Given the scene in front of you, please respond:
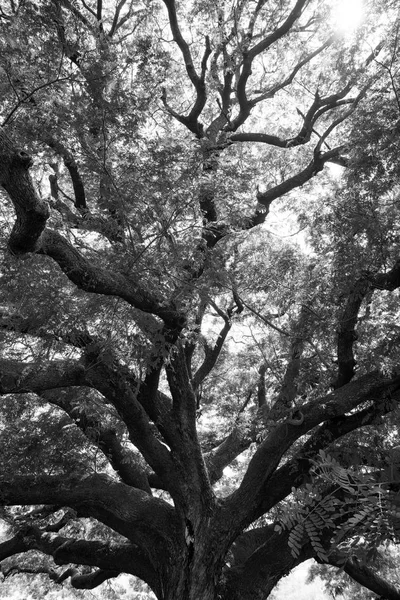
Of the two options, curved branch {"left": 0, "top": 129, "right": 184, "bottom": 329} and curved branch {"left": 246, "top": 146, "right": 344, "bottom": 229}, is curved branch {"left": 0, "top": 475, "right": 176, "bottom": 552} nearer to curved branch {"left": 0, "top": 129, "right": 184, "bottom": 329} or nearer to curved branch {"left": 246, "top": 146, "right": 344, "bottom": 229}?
curved branch {"left": 0, "top": 129, "right": 184, "bottom": 329}

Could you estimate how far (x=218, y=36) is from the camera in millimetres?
8008

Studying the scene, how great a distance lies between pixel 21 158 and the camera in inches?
142

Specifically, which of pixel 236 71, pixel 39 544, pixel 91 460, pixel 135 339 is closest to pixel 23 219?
pixel 135 339

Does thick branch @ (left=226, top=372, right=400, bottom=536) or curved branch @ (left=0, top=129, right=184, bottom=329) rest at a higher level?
curved branch @ (left=0, top=129, right=184, bottom=329)

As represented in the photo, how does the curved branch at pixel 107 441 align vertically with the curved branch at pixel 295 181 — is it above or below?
below

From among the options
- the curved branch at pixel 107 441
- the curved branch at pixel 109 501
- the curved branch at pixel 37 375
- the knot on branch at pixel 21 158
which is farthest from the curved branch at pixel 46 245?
the curved branch at pixel 109 501

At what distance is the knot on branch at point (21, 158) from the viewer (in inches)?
141

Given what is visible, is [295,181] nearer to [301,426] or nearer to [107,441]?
[301,426]

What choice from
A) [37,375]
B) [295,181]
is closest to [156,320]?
[37,375]

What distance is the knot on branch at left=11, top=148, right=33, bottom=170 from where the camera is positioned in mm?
3594

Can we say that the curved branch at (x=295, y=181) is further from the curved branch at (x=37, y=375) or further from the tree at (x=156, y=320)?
the curved branch at (x=37, y=375)

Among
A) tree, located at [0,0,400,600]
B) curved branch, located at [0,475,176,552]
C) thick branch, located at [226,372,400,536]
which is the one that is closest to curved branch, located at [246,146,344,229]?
tree, located at [0,0,400,600]

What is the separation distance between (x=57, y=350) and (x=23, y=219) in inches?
88.8

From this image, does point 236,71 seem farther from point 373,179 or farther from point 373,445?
point 373,445
